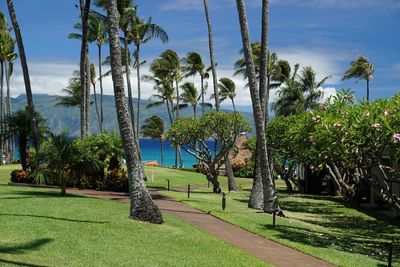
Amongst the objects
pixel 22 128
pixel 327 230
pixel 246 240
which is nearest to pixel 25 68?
pixel 22 128

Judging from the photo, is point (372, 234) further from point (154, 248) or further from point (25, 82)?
point (25, 82)

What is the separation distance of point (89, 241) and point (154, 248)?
157 cm

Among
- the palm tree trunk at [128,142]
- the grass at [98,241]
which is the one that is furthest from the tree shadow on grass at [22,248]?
the palm tree trunk at [128,142]

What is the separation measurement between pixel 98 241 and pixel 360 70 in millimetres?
63387

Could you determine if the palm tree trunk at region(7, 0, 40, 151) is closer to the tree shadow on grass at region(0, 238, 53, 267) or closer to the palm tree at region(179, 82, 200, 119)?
the tree shadow on grass at region(0, 238, 53, 267)

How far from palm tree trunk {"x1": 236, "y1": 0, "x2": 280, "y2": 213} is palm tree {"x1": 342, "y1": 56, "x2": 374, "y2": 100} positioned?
5128 centimetres

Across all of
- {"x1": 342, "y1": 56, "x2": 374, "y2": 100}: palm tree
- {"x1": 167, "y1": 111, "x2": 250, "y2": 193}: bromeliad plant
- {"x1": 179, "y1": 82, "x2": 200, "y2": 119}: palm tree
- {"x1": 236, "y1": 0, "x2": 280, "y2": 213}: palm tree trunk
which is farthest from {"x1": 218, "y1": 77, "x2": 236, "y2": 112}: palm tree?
{"x1": 236, "y1": 0, "x2": 280, "y2": 213}: palm tree trunk

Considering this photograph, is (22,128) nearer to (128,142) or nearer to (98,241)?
(128,142)

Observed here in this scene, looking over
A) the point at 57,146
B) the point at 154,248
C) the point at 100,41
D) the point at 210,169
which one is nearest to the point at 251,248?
the point at 154,248

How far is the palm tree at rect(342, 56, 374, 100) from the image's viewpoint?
222 ft

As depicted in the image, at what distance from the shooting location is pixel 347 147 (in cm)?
1452

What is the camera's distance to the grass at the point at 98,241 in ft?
32.6

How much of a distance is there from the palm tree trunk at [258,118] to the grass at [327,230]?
33.2 inches

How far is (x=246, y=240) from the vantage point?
47.6 ft
